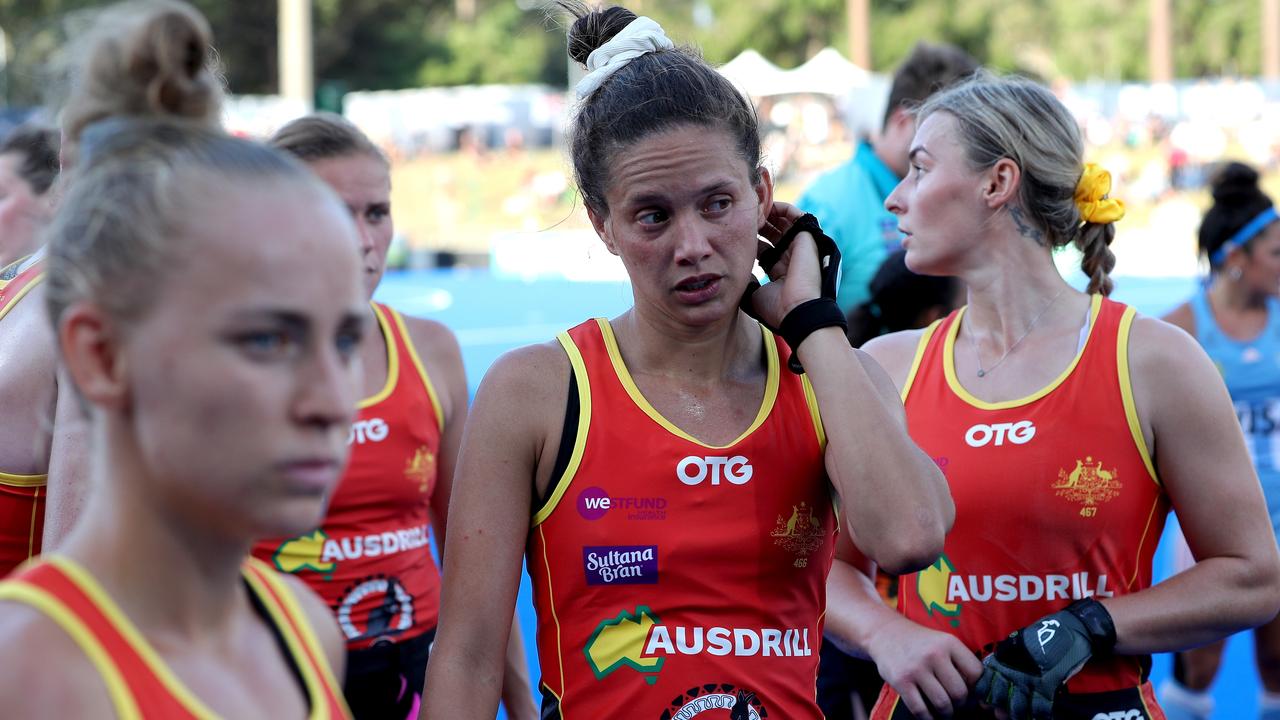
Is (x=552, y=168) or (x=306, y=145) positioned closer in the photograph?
(x=306, y=145)

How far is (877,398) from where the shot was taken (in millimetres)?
2242

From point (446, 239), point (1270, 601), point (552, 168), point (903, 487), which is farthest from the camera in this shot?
point (552, 168)

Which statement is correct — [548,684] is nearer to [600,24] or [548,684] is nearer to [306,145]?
[600,24]

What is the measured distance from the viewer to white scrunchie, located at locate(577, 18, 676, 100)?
236 cm

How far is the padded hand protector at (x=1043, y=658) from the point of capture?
2510mm

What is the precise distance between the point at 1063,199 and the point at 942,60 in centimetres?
209

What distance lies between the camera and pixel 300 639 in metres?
1.52

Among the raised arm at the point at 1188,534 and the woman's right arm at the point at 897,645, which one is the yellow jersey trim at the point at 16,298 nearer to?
the woman's right arm at the point at 897,645

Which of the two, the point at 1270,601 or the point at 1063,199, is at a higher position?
the point at 1063,199

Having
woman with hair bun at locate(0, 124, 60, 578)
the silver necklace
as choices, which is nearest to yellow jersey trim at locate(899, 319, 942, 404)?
the silver necklace

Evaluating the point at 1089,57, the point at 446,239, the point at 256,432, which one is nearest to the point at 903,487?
the point at 256,432

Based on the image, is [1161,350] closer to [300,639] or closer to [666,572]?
[666,572]

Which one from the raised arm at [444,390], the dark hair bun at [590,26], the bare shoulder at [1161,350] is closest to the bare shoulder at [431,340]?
the raised arm at [444,390]

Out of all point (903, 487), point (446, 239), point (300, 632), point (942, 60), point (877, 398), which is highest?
point (446, 239)
